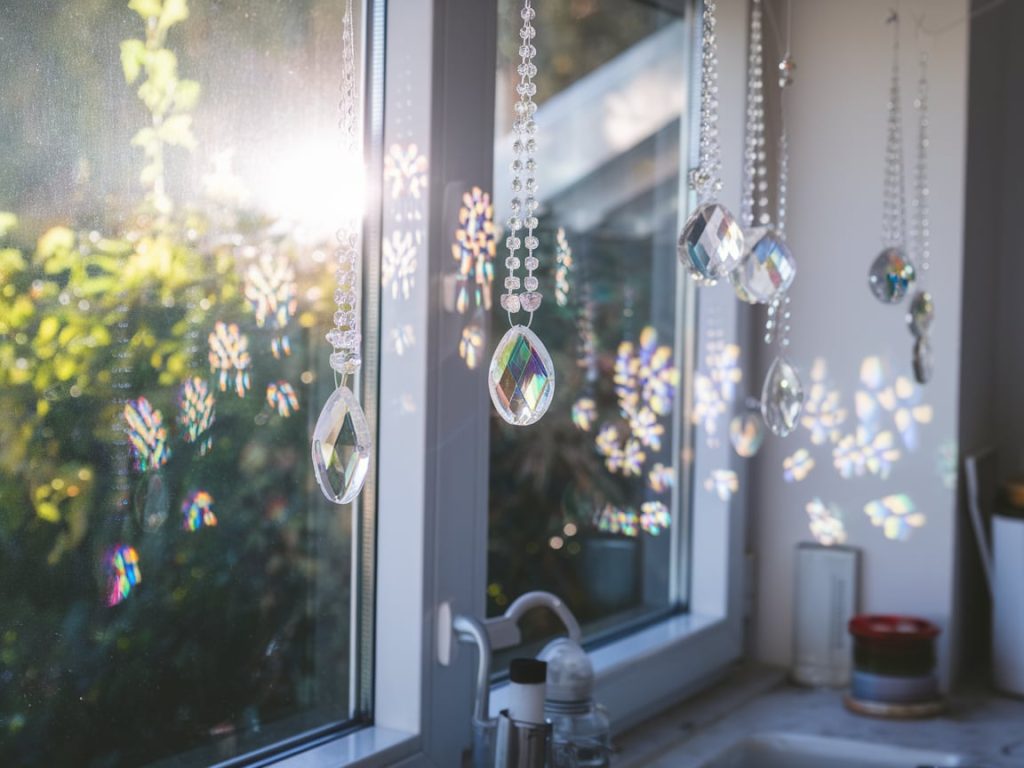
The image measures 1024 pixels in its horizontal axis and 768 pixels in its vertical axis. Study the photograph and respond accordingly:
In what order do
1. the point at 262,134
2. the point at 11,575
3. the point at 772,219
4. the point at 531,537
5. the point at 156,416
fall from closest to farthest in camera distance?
the point at 11,575 < the point at 156,416 < the point at 262,134 < the point at 531,537 < the point at 772,219

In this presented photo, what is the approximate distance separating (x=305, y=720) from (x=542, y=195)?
0.87 m

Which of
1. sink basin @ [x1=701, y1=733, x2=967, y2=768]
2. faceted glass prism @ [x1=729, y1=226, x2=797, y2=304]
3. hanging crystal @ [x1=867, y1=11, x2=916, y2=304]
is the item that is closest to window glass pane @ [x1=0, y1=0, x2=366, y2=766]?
faceted glass prism @ [x1=729, y1=226, x2=797, y2=304]

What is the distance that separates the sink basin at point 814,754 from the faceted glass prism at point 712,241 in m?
0.88

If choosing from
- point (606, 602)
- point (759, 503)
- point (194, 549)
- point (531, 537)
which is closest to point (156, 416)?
point (194, 549)

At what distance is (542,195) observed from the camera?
1.86 m

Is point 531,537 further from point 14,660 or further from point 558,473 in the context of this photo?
point 14,660

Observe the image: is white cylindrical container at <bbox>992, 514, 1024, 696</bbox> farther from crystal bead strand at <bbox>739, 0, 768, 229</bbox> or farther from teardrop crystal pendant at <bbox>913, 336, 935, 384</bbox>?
crystal bead strand at <bbox>739, 0, 768, 229</bbox>

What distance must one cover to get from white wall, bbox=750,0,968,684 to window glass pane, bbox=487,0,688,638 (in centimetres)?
22

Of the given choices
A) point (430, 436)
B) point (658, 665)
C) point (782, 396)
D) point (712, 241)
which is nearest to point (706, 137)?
point (712, 241)

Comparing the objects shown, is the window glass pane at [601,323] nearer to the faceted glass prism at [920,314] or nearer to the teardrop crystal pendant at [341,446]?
the faceted glass prism at [920,314]

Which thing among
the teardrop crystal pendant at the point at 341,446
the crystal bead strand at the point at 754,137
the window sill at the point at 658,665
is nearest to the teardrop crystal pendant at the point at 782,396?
the crystal bead strand at the point at 754,137

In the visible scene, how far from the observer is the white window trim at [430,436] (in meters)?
1.43

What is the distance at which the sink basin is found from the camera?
183 centimetres

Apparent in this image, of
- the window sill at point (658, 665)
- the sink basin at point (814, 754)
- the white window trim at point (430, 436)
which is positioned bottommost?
the sink basin at point (814, 754)
